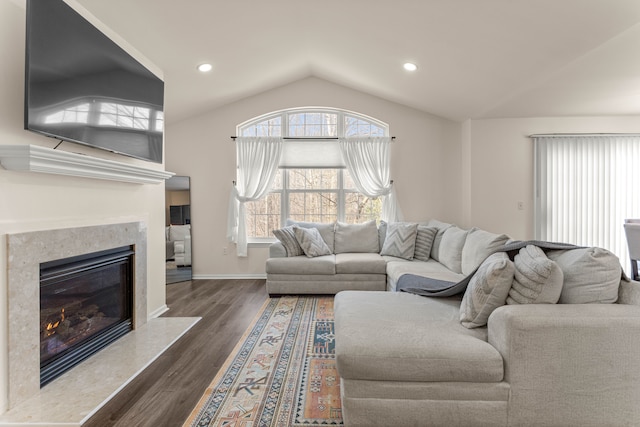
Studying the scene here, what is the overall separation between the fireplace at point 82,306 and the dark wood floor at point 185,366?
0.51m

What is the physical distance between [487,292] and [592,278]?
1.56ft

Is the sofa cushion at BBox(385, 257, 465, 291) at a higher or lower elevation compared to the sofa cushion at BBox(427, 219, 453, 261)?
lower

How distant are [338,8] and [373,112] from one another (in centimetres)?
225

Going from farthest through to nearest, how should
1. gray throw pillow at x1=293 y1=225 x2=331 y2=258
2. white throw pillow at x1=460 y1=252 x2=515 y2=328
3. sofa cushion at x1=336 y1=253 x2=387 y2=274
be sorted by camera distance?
1. gray throw pillow at x1=293 y1=225 x2=331 y2=258
2. sofa cushion at x1=336 y1=253 x2=387 y2=274
3. white throw pillow at x1=460 y1=252 x2=515 y2=328

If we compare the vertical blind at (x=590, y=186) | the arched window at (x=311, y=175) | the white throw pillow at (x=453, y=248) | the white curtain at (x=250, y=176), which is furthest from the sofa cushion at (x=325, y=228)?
the vertical blind at (x=590, y=186)

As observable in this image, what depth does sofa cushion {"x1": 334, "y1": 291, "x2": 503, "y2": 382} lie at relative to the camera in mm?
1570

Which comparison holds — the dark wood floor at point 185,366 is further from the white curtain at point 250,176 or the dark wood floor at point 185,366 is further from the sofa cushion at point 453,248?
the sofa cushion at point 453,248

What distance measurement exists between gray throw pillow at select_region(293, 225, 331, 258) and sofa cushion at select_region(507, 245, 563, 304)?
9.10ft

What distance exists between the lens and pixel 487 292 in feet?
5.95

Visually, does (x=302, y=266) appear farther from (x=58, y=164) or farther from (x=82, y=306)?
(x=58, y=164)

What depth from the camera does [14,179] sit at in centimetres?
187

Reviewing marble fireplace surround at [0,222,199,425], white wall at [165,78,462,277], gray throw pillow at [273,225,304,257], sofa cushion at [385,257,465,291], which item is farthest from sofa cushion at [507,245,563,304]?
white wall at [165,78,462,277]

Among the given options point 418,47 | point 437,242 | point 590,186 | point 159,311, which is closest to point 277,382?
point 159,311

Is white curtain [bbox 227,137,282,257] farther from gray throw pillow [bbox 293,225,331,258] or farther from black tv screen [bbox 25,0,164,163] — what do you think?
black tv screen [bbox 25,0,164,163]
